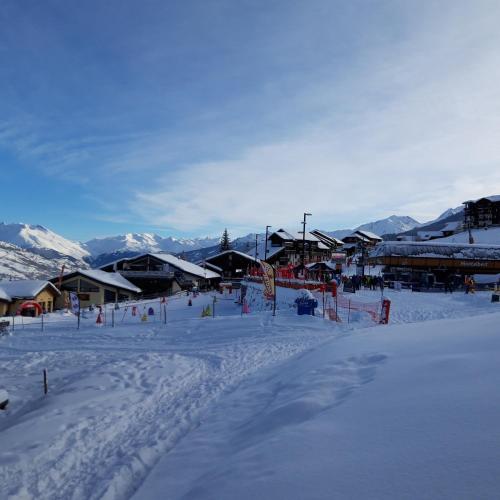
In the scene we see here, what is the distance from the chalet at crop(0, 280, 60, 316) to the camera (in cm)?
3638

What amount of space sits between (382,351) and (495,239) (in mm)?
59857

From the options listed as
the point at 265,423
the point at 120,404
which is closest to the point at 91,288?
the point at 120,404

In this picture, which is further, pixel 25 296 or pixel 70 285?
pixel 70 285

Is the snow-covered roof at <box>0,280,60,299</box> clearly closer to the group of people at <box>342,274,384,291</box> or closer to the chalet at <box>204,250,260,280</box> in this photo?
the chalet at <box>204,250,260,280</box>

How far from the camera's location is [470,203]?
8100 centimetres

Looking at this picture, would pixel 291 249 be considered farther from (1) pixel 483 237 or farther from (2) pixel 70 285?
(2) pixel 70 285

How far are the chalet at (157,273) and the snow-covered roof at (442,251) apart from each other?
89.4ft

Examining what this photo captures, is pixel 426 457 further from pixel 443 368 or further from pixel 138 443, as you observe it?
pixel 138 443

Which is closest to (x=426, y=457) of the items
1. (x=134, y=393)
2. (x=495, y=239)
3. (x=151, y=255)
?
(x=134, y=393)

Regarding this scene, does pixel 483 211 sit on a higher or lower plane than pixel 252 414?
higher

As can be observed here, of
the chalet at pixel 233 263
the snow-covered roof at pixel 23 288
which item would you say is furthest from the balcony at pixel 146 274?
the chalet at pixel 233 263

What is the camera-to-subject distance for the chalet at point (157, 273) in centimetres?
5150

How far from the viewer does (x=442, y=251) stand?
3875 cm

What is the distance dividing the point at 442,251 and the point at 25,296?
144 feet
